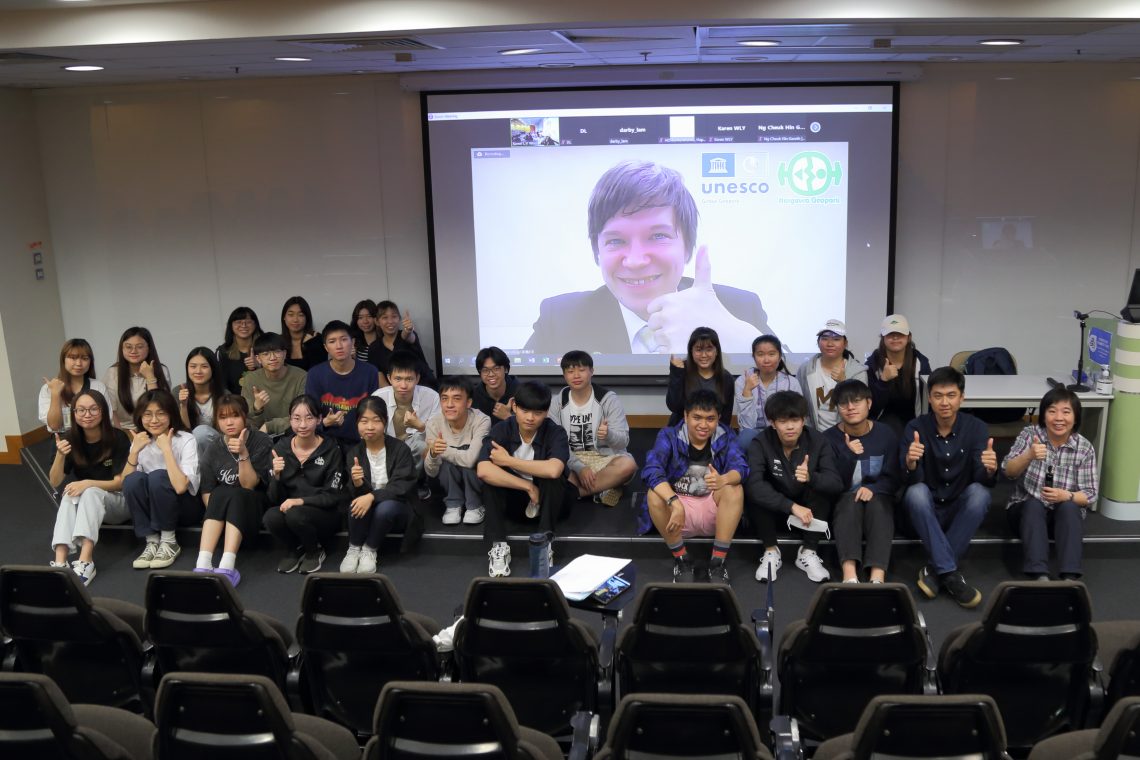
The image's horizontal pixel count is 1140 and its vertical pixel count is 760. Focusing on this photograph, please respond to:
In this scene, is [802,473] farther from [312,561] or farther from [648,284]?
[648,284]

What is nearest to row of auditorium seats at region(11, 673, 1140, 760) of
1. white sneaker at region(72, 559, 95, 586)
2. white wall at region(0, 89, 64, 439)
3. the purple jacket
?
the purple jacket

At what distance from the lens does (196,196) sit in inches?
325

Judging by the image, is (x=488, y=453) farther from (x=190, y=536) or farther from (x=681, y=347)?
(x=681, y=347)

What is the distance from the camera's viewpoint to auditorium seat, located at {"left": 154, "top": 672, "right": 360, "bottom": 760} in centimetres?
272

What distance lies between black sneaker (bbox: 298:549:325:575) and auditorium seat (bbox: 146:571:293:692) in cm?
196

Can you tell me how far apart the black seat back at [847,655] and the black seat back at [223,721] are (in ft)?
5.33

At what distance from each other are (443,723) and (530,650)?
928mm

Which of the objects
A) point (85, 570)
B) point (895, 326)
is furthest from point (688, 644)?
point (85, 570)

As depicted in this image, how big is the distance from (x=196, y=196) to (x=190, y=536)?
10.5 ft

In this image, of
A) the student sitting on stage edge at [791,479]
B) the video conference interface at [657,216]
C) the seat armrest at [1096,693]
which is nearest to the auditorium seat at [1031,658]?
the seat armrest at [1096,693]

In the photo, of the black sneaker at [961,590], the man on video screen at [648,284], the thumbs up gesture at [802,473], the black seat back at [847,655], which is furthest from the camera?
the man on video screen at [648,284]

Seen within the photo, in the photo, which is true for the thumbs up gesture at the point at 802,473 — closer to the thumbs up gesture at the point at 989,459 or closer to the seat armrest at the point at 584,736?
the thumbs up gesture at the point at 989,459

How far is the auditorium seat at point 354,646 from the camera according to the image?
3527mm

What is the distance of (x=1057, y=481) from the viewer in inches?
A: 208
